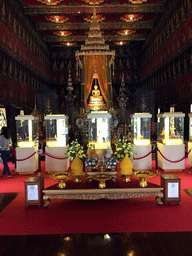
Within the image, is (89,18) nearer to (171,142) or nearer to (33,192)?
(171,142)

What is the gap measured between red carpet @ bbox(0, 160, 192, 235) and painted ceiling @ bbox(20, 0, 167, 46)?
12.3m

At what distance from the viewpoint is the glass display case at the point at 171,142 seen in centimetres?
829

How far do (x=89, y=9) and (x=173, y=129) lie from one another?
36.0 feet

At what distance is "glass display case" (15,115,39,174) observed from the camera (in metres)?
8.40

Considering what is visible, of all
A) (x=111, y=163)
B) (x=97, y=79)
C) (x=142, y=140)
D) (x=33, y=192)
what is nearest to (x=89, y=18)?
(x=97, y=79)

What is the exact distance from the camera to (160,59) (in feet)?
52.7

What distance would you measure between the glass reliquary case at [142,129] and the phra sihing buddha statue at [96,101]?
6457 millimetres

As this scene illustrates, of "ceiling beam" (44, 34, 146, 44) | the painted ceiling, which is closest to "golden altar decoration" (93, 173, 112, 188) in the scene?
the painted ceiling

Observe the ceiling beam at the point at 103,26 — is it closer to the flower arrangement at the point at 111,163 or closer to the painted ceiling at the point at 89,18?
the painted ceiling at the point at 89,18

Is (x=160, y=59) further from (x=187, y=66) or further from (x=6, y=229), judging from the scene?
(x=6, y=229)

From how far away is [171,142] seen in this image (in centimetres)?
854

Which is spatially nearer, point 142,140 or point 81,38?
point 142,140

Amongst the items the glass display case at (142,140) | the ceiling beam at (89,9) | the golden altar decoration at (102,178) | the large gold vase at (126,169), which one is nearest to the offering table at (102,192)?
the golden altar decoration at (102,178)

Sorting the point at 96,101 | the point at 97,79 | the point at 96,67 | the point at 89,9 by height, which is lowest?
the point at 96,101
